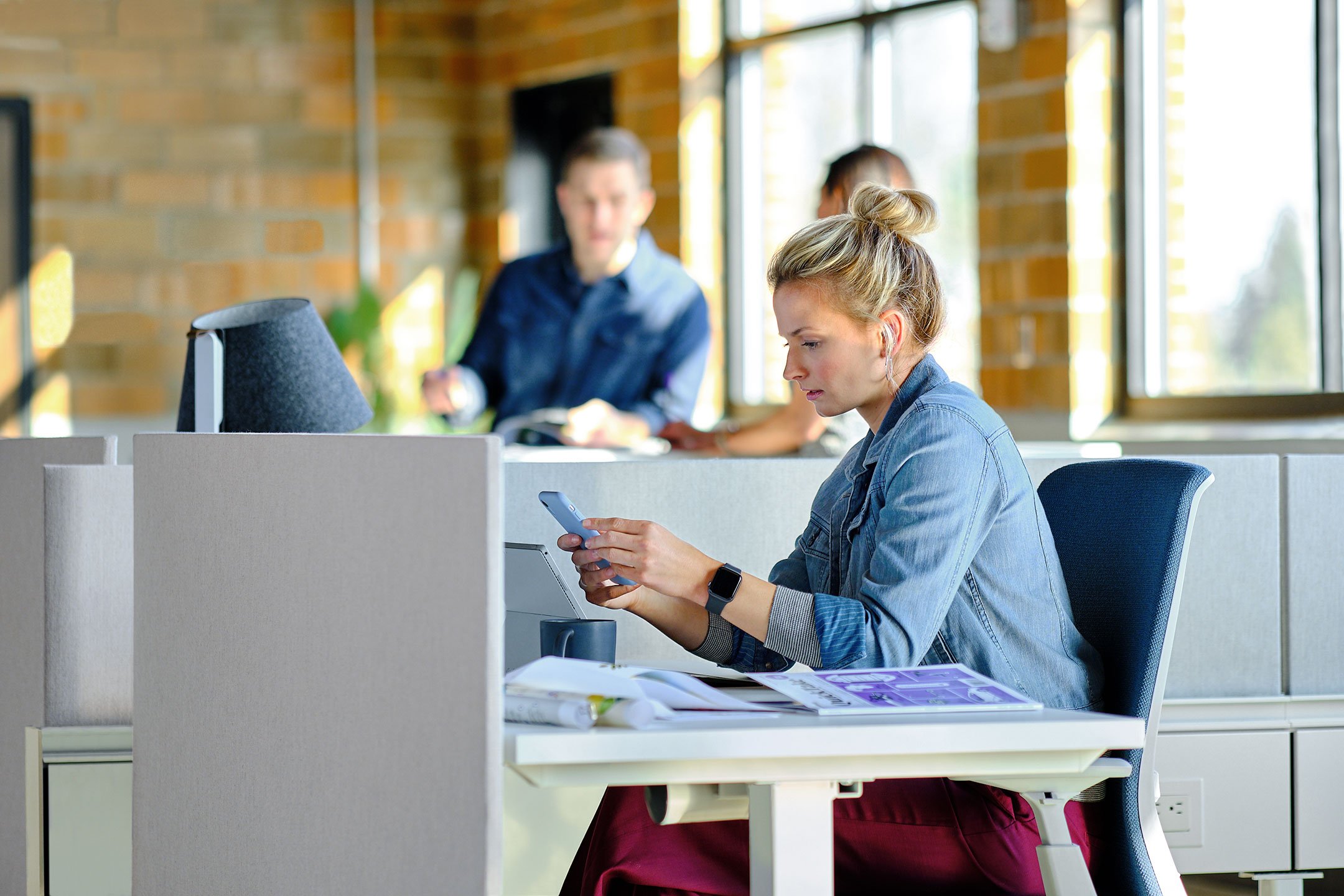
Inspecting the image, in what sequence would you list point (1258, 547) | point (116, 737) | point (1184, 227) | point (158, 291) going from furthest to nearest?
point (158, 291), point (1184, 227), point (1258, 547), point (116, 737)

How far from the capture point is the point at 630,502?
2373 millimetres

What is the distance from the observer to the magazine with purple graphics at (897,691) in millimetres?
1453

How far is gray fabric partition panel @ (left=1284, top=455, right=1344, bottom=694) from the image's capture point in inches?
96.2

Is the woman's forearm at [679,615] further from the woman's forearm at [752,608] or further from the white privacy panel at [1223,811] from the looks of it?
the white privacy panel at [1223,811]

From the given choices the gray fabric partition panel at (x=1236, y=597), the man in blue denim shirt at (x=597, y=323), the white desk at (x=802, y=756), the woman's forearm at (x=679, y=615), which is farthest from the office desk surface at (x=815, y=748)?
the man in blue denim shirt at (x=597, y=323)

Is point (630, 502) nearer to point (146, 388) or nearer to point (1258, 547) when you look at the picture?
point (1258, 547)

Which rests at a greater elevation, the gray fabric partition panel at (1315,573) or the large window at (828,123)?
the large window at (828,123)

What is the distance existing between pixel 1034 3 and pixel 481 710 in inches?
142

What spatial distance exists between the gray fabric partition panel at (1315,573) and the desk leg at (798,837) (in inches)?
51.3

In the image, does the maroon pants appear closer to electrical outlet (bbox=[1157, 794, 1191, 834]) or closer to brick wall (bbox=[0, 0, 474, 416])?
electrical outlet (bbox=[1157, 794, 1191, 834])

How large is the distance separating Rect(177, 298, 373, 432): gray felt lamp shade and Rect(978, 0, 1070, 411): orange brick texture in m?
2.70

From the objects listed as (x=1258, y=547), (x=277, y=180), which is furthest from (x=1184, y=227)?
(x=277, y=180)

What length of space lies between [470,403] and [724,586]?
230cm

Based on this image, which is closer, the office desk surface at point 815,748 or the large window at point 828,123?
the office desk surface at point 815,748
